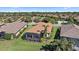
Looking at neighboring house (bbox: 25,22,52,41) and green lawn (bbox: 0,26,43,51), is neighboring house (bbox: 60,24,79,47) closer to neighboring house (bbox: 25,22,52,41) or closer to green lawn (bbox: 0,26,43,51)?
neighboring house (bbox: 25,22,52,41)

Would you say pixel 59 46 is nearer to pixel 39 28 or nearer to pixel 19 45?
A: pixel 39 28

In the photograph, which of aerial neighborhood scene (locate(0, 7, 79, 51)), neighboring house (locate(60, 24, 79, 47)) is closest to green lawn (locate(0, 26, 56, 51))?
aerial neighborhood scene (locate(0, 7, 79, 51))

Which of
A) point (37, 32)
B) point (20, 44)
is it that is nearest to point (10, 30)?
point (20, 44)

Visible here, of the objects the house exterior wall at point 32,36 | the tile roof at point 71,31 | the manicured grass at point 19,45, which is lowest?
the manicured grass at point 19,45

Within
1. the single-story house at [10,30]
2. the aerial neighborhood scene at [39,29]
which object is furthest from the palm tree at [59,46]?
the single-story house at [10,30]

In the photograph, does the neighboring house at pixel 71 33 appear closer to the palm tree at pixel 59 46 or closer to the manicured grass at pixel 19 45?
the palm tree at pixel 59 46

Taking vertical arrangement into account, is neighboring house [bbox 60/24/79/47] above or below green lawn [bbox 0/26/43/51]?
above

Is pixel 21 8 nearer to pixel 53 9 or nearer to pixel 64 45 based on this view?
pixel 53 9
